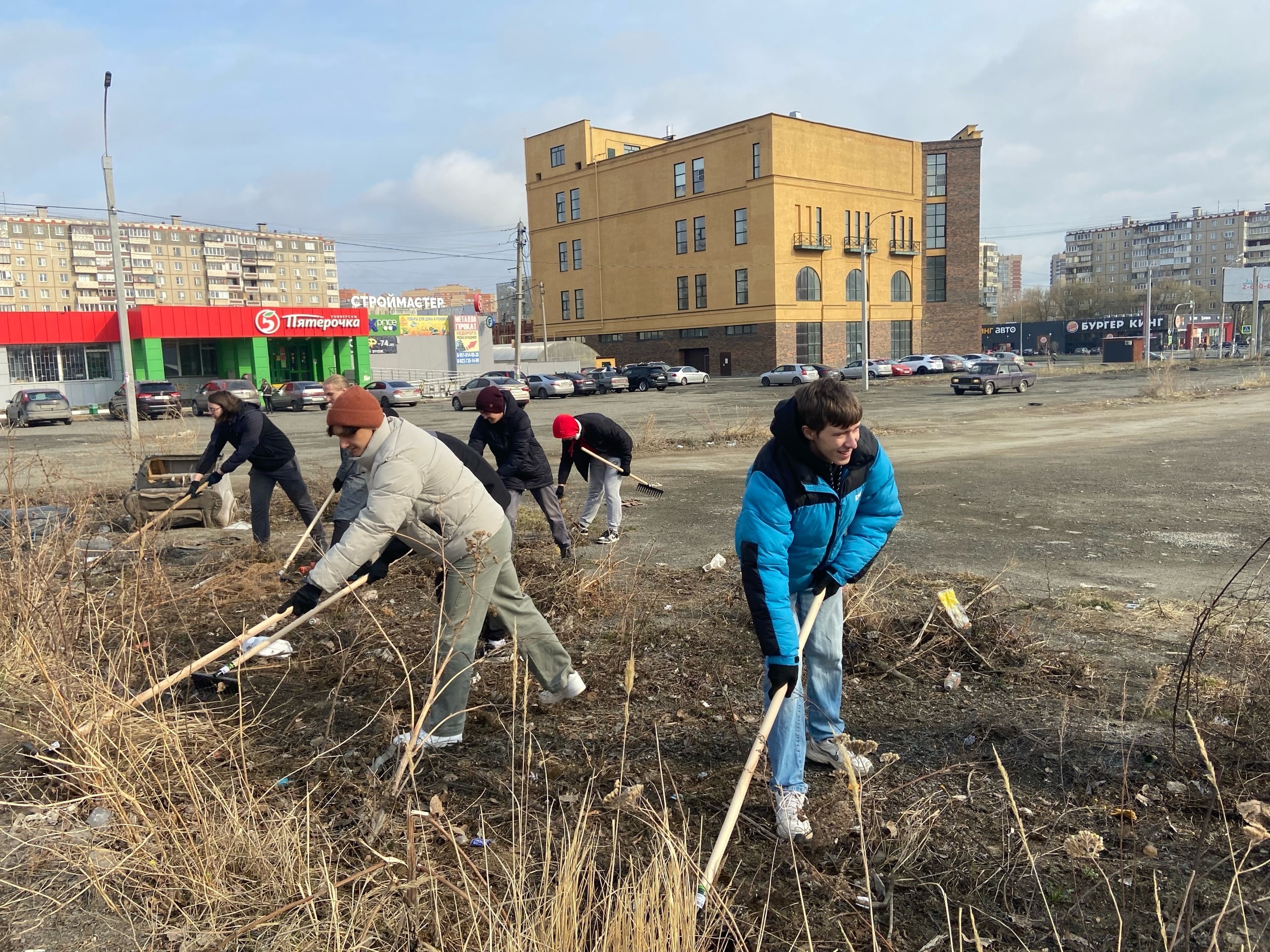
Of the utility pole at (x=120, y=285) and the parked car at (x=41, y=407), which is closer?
the utility pole at (x=120, y=285)

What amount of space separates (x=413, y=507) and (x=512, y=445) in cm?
349

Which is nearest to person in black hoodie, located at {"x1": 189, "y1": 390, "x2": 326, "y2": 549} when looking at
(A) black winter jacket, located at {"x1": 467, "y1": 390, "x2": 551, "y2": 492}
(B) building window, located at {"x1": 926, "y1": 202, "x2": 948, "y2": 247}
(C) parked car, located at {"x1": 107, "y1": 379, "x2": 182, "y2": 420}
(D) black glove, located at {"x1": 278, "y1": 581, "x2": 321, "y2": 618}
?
(A) black winter jacket, located at {"x1": 467, "y1": 390, "x2": 551, "y2": 492}

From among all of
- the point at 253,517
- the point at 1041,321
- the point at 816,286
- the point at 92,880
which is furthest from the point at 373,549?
the point at 1041,321


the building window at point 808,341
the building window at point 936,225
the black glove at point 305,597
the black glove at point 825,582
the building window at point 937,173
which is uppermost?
the building window at point 937,173

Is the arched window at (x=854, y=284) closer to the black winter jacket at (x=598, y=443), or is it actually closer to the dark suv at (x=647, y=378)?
the dark suv at (x=647, y=378)

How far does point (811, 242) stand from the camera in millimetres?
56656

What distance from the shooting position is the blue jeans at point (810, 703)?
10.5 ft

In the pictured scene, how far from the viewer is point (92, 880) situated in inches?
105

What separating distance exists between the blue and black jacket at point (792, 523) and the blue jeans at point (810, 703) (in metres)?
0.13

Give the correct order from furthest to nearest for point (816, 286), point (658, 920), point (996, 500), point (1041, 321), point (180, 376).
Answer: point (1041, 321) → point (816, 286) → point (180, 376) → point (996, 500) → point (658, 920)

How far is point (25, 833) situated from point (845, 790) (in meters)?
3.04

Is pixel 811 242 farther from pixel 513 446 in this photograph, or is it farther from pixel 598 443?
pixel 513 446

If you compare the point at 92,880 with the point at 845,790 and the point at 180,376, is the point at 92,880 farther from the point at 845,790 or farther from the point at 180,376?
the point at 180,376

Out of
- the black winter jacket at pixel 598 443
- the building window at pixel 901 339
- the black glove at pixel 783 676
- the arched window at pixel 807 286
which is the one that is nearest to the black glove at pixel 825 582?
the black glove at pixel 783 676
